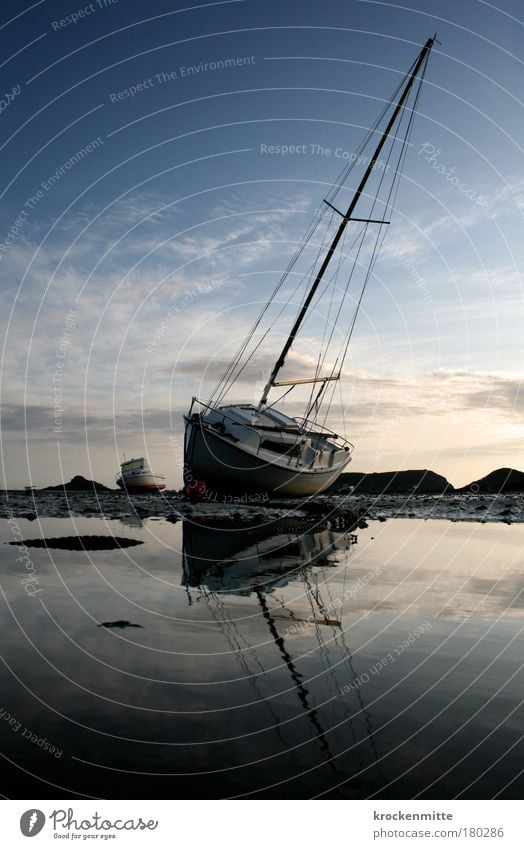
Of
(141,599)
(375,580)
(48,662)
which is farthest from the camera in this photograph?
(375,580)

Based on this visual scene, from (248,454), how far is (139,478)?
43.6 metres

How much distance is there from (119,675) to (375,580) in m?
7.69

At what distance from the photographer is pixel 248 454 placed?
137ft

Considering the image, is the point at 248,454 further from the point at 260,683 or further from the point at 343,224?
the point at 260,683

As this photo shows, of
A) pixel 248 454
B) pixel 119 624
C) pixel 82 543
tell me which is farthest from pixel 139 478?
pixel 119 624

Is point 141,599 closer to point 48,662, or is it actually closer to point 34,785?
point 48,662

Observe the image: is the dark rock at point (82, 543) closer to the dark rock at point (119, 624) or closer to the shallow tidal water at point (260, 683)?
the shallow tidal water at point (260, 683)

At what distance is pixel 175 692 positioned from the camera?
6.20 m

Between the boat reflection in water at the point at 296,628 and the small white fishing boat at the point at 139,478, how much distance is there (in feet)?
207

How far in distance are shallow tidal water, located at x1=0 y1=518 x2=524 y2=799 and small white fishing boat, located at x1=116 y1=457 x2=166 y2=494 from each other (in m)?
68.6

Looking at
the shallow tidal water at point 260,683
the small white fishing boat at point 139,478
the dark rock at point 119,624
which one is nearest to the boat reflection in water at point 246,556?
the shallow tidal water at point 260,683

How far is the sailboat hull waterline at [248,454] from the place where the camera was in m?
42.2

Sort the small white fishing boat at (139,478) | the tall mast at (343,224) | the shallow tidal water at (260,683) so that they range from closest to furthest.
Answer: the shallow tidal water at (260,683)
the tall mast at (343,224)
the small white fishing boat at (139,478)
